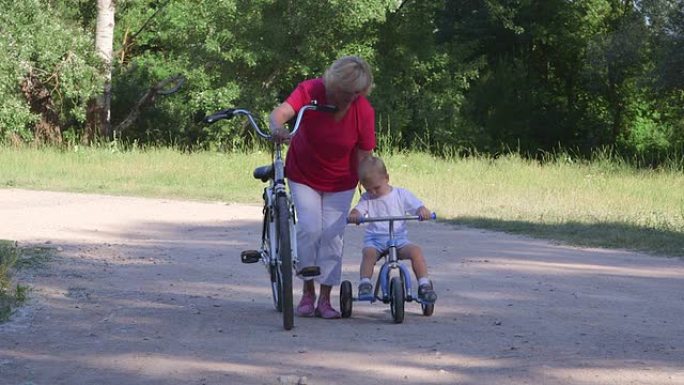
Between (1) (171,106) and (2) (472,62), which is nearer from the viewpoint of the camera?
(1) (171,106)

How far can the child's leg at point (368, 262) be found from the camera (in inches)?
312

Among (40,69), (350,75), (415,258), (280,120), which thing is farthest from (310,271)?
(40,69)

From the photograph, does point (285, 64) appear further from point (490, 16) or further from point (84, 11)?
point (490, 16)

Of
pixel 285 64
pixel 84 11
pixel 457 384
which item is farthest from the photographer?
pixel 84 11

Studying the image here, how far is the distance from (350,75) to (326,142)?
48 cm

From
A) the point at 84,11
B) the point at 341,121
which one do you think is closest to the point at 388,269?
the point at 341,121

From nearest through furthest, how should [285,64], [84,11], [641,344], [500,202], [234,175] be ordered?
[641,344], [500,202], [234,175], [285,64], [84,11]

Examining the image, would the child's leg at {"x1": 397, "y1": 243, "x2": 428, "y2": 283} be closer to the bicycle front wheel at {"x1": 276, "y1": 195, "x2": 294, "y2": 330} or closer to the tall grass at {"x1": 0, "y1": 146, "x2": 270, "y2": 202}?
the bicycle front wheel at {"x1": 276, "y1": 195, "x2": 294, "y2": 330}

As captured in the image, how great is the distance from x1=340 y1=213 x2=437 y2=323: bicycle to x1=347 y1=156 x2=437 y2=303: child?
0.18 feet

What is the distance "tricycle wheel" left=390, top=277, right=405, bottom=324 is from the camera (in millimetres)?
7578

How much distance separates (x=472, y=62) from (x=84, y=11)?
12.2 meters

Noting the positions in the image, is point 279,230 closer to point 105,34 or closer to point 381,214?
point 381,214

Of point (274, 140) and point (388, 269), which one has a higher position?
point (274, 140)

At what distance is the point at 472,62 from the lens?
4019cm
